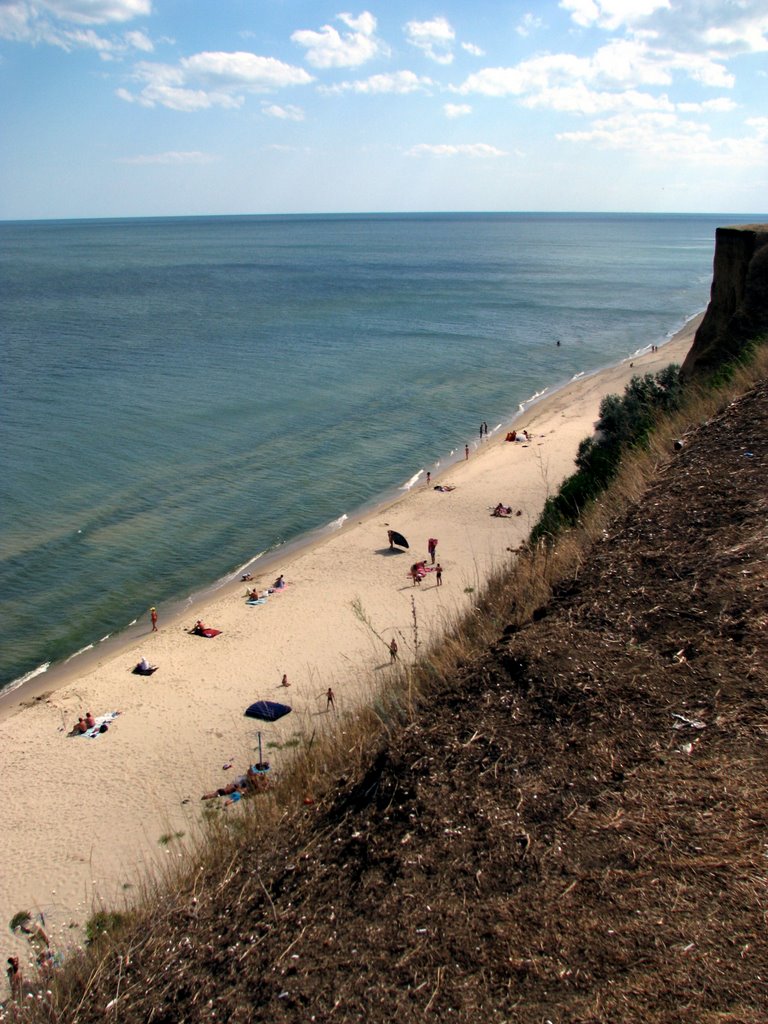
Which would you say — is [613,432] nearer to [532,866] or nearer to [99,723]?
[99,723]

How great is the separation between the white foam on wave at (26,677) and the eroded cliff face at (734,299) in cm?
1821

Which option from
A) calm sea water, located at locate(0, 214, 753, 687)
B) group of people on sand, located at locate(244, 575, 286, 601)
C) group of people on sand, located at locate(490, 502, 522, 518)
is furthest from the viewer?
group of people on sand, located at locate(490, 502, 522, 518)

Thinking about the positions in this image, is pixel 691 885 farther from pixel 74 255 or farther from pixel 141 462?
pixel 74 255

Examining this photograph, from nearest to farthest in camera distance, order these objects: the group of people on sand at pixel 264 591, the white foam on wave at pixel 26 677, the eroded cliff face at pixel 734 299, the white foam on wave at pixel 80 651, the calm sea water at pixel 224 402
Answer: the eroded cliff face at pixel 734 299 < the white foam on wave at pixel 26 677 < the white foam on wave at pixel 80 651 < the group of people on sand at pixel 264 591 < the calm sea water at pixel 224 402

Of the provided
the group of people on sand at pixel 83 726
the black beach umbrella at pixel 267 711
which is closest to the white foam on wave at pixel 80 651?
the group of people on sand at pixel 83 726

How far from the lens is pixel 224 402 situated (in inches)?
1779

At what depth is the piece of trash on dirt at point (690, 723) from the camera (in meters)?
5.16

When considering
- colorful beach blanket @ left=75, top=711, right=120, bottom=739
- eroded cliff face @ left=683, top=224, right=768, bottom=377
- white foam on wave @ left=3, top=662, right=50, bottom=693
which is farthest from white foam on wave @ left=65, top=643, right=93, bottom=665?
eroded cliff face @ left=683, top=224, right=768, bottom=377

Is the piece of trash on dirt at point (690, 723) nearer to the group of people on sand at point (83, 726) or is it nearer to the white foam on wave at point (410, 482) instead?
the group of people on sand at point (83, 726)

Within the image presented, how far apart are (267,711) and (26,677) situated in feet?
24.3

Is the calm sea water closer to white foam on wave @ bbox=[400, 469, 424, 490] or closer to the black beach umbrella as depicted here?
white foam on wave @ bbox=[400, 469, 424, 490]

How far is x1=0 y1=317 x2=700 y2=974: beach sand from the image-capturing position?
44.8ft

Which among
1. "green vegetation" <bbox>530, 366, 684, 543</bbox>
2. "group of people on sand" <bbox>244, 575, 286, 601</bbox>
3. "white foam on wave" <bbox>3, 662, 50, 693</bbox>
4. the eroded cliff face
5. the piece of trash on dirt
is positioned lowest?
"white foam on wave" <bbox>3, 662, 50, 693</bbox>

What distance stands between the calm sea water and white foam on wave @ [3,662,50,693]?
8.4 inches
